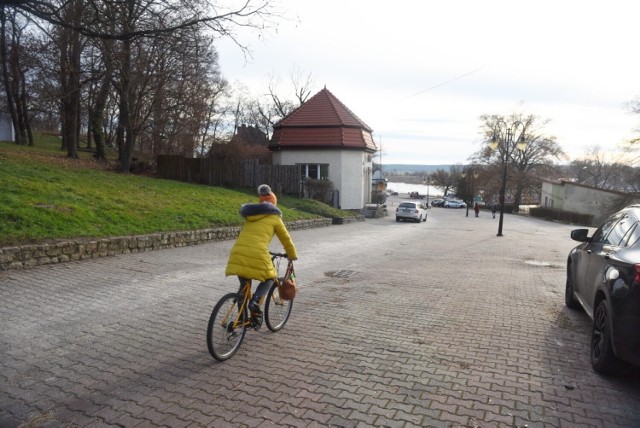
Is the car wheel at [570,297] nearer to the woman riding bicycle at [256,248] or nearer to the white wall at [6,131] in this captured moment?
the woman riding bicycle at [256,248]

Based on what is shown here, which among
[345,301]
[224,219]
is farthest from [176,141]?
[345,301]

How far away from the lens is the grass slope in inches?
379

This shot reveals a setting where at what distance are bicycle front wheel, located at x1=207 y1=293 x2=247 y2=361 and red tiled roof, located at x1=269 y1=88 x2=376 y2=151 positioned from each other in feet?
86.2

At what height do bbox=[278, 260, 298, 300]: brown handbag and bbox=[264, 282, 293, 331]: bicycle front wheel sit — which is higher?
bbox=[278, 260, 298, 300]: brown handbag

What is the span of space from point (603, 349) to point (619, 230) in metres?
1.71

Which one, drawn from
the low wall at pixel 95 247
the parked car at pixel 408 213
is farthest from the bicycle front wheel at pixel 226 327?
the parked car at pixel 408 213

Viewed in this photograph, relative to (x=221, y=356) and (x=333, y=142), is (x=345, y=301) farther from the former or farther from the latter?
(x=333, y=142)

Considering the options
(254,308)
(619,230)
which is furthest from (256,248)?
(619,230)

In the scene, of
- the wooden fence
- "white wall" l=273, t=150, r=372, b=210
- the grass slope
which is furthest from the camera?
"white wall" l=273, t=150, r=372, b=210

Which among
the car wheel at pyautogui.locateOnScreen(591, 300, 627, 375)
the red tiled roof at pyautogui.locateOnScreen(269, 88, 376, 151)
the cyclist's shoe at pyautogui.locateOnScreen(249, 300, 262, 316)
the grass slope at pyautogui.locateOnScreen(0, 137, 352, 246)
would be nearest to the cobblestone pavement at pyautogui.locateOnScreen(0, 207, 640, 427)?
the car wheel at pyautogui.locateOnScreen(591, 300, 627, 375)

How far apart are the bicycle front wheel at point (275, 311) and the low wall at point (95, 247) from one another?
563 centimetres

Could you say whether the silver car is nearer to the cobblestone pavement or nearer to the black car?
the cobblestone pavement

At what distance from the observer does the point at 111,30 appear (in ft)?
26.2

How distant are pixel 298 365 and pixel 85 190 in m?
11.7
